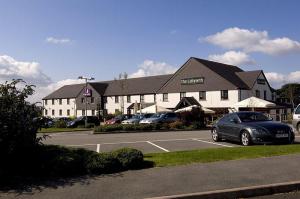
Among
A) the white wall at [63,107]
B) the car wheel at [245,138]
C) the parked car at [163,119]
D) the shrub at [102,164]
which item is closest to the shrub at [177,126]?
the parked car at [163,119]

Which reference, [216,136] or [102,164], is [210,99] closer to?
[216,136]

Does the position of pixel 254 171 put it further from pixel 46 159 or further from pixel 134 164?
pixel 46 159

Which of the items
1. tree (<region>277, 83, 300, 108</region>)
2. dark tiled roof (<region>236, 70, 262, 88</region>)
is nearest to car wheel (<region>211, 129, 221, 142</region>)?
dark tiled roof (<region>236, 70, 262, 88</region>)

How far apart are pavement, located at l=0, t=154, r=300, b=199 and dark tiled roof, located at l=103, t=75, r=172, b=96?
59778mm

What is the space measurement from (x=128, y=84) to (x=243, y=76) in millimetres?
22892

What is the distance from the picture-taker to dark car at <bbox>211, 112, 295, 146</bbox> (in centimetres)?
1612

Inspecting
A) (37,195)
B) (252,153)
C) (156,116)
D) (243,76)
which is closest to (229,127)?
(252,153)

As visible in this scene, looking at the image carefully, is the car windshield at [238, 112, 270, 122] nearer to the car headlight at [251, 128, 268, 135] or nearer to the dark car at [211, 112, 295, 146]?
the dark car at [211, 112, 295, 146]

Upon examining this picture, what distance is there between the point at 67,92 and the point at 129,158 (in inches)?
3263

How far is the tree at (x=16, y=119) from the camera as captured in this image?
9.32 metres

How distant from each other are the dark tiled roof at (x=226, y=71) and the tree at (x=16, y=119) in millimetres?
50440

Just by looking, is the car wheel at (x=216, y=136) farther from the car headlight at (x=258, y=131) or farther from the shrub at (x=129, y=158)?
A: the shrub at (x=129, y=158)

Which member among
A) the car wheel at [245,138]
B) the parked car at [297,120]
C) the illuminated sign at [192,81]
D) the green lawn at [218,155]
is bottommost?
the green lawn at [218,155]

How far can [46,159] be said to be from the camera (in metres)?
9.73
